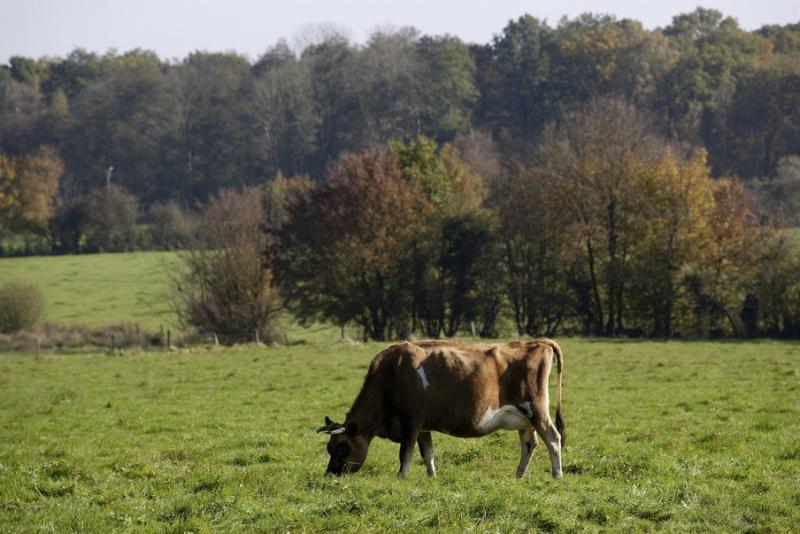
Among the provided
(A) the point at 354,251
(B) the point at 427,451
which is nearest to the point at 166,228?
(A) the point at 354,251

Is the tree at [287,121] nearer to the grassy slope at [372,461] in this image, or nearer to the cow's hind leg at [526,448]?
the grassy slope at [372,461]

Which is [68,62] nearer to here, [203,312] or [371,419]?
[203,312]

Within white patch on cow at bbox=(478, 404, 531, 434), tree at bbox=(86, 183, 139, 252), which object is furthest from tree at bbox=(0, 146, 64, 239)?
white patch on cow at bbox=(478, 404, 531, 434)

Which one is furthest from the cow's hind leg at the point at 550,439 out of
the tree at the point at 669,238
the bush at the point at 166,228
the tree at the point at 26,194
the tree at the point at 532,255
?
the tree at the point at 26,194

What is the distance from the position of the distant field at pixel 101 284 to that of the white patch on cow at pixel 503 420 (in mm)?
43760

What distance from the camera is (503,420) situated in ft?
43.2

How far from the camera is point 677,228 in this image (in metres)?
48.8

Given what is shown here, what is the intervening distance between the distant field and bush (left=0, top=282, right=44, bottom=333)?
316 centimetres

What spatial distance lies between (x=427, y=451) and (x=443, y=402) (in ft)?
2.71

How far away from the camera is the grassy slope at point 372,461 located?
10617 mm

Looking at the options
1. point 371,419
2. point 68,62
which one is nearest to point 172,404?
point 371,419

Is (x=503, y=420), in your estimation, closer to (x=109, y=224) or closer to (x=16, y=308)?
(x=16, y=308)

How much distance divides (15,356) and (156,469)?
1267 inches

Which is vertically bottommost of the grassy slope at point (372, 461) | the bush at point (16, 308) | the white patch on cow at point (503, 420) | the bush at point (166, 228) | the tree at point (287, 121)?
the grassy slope at point (372, 461)
